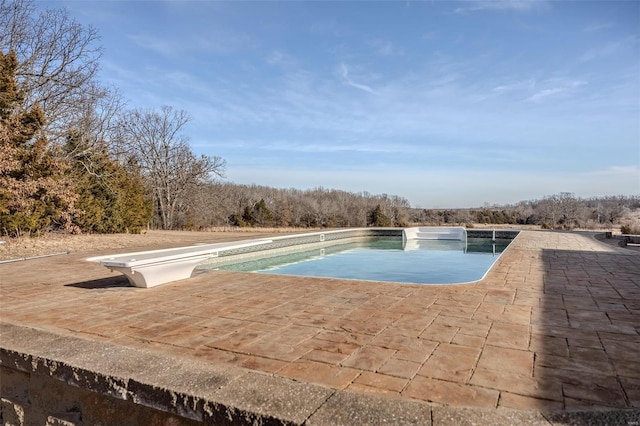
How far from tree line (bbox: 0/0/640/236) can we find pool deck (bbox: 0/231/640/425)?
6.66 metres

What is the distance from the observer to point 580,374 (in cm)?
188

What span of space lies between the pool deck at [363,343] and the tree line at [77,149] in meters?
6.66

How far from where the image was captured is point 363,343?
240 centimetres

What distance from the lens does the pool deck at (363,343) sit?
1568mm

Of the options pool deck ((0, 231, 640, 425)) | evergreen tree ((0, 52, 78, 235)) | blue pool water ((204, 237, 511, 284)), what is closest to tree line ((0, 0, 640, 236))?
evergreen tree ((0, 52, 78, 235))

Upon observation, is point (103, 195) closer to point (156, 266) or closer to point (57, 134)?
point (57, 134)

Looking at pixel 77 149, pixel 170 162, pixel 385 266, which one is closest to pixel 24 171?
pixel 77 149

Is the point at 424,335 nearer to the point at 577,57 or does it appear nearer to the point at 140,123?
the point at 577,57

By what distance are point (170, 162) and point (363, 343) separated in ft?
75.5

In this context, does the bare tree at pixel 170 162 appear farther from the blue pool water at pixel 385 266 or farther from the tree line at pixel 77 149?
the blue pool water at pixel 385 266

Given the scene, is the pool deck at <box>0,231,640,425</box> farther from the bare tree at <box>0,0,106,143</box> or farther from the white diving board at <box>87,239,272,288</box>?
the bare tree at <box>0,0,106,143</box>

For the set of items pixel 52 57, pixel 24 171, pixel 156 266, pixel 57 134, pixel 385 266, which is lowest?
pixel 385 266

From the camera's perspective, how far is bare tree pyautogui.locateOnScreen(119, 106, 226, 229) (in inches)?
884

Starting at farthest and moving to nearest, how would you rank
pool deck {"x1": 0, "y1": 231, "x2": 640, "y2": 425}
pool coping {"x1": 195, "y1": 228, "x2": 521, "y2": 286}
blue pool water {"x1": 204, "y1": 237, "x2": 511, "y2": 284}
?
pool coping {"x1": 195, "y1": 228, "x2": 521, "y2": 286}, blue pool water {"x1": 204, "y1": 237, "x2": 511, "y2": 284}, pool deck {"x1": 0, "y1": 231, "x2": 640, "y2": 425}
